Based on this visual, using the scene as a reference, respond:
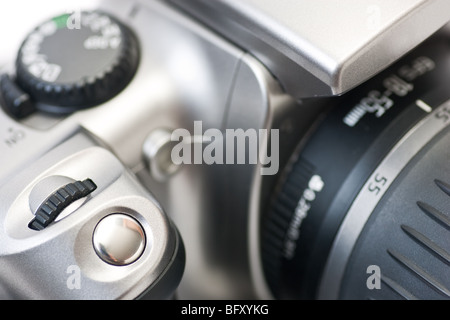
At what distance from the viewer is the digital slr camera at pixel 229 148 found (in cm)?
43

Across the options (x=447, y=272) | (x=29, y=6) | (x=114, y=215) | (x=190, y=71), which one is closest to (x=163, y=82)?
(x=190, y=71)

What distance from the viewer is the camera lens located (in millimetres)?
448

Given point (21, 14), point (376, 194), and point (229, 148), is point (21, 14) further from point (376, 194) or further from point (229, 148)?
point (376, 194)

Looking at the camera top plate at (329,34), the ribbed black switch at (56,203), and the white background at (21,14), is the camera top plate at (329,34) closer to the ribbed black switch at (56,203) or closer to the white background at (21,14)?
the ribbed black switch at (56,203)

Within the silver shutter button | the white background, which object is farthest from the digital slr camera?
the white background

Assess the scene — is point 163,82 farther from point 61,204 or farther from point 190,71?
point 61,204

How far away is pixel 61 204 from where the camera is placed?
42 centimetres

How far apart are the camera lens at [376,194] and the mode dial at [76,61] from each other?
16 centimetres

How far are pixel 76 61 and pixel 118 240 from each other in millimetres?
145

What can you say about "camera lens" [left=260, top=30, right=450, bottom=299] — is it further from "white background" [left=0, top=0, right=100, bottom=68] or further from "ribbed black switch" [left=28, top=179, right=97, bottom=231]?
"white background" [left=0, top=0, right=100, bottom=68]

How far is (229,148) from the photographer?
51 cm

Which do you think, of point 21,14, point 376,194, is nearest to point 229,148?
point 376,194

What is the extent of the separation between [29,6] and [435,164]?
0.60 m

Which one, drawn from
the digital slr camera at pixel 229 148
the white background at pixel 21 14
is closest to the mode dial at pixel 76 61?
the digital slr camera at pixel 229 148
